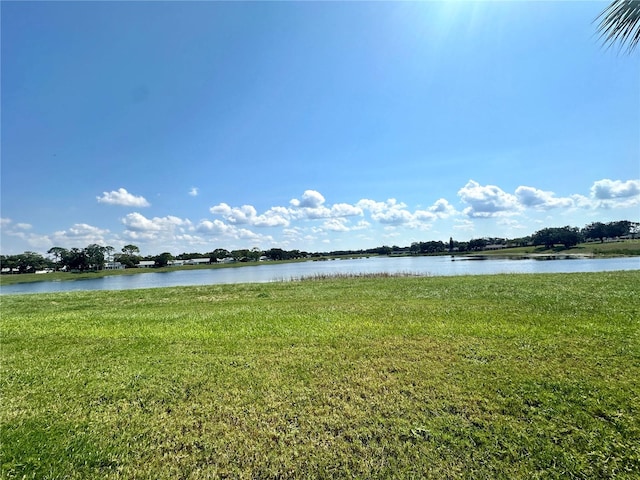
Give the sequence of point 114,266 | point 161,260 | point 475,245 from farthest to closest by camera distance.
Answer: point 475,245
point 114,266
point 161,260

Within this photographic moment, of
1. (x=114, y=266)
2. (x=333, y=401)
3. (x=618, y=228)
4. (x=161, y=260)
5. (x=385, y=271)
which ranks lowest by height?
(x=385, y=271)

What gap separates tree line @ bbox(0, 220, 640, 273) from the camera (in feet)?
Result: 301

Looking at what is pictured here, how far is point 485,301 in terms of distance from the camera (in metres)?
10.2

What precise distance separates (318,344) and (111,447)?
365 cm

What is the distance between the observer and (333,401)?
3.92 m

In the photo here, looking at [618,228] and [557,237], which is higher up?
[618,228]

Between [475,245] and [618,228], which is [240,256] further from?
[618,228]

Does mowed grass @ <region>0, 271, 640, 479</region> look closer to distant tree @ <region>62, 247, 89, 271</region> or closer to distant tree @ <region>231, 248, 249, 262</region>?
distant tree @ <region>62, 247, 89, 271</region>

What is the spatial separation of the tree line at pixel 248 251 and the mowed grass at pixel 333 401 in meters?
107

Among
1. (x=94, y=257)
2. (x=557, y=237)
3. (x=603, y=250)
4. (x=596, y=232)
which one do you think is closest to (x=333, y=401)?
(x=603, y=250)

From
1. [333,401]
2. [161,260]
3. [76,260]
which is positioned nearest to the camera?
[333,401]

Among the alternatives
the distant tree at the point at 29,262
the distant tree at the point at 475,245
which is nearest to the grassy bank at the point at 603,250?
the distant tree at the point at 475,245

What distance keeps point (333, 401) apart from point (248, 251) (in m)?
142

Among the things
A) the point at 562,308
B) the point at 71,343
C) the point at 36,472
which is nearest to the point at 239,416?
the point at 36,472
